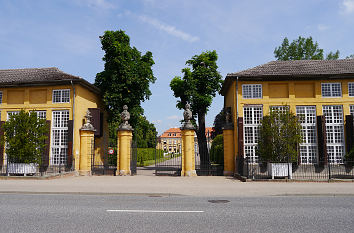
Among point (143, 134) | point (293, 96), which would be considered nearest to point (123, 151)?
point (293, 96)

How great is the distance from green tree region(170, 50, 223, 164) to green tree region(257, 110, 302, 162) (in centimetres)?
933

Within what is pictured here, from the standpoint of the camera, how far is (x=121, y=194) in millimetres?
11062

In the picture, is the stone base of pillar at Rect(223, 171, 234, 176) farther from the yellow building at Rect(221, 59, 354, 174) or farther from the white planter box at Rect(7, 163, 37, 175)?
the white planter box at Rect(7, 163, 37, 175)

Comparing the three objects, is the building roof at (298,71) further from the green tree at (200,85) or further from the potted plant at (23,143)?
the potted plant at (23,143)

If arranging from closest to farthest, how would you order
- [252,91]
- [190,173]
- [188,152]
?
[190,173]
[188,152]
[252,91]

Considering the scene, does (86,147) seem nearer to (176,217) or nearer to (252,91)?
(252,91)

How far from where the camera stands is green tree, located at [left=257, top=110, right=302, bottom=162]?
16.1 metres

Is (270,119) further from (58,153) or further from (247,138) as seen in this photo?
(58,153)

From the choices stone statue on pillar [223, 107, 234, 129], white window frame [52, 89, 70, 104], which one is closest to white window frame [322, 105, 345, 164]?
stone statue on pillar [223, 107, 234, 129]

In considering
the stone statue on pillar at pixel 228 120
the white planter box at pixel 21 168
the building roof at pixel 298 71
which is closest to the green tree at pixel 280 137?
the stone statue on pillar at pixel 228 120

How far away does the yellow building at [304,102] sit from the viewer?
19.6 meters

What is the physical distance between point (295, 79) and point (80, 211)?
57.7 feet

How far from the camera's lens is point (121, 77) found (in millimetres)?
24922

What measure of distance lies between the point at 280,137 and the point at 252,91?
16.8 ft
